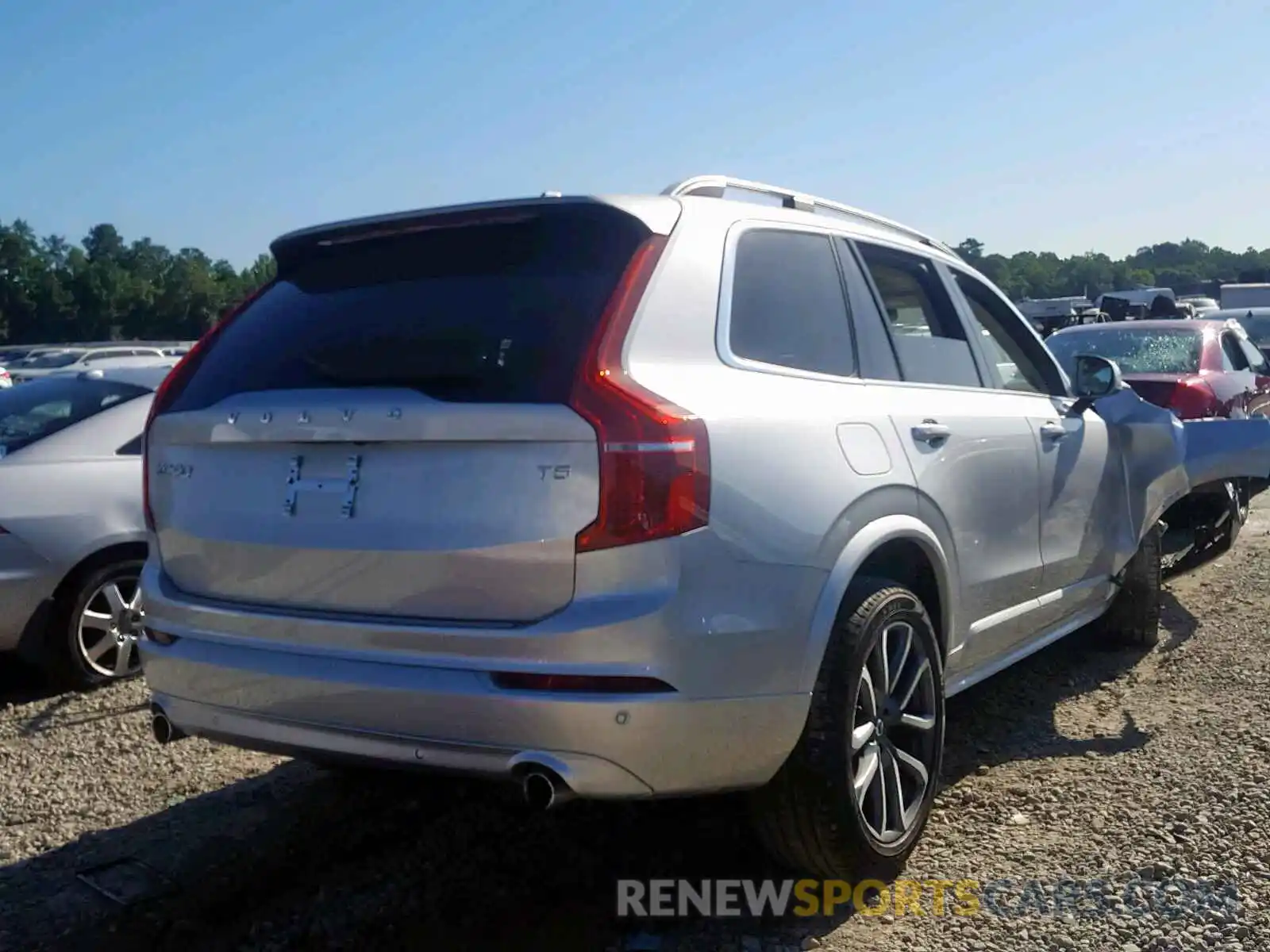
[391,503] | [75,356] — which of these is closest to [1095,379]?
[391,503]

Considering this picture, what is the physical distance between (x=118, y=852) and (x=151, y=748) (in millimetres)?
1046

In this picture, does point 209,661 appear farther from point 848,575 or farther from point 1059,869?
point 1059,869

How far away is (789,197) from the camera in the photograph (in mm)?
3893

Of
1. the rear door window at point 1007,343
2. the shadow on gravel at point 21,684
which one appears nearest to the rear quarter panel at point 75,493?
the shadow on gravel at point 21,684

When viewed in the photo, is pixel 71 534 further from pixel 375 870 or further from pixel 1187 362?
Answer: pixel 1187 362

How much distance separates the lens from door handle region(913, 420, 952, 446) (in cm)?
369

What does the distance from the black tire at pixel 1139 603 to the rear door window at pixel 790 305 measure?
2.64m

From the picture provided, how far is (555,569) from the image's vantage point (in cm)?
279

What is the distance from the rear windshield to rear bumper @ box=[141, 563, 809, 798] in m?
0.60

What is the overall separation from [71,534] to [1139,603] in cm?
480

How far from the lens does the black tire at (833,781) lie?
124 inches

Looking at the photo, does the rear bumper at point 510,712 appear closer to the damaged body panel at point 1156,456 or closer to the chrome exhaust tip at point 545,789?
the chrome exhaust tip at point 545,789

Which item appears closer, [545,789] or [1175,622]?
[545,789]

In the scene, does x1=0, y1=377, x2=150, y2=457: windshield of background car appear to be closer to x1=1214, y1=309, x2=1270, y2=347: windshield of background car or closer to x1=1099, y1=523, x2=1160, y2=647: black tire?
x1=1099, y1=523, x2=1160, y2=647: black tire
